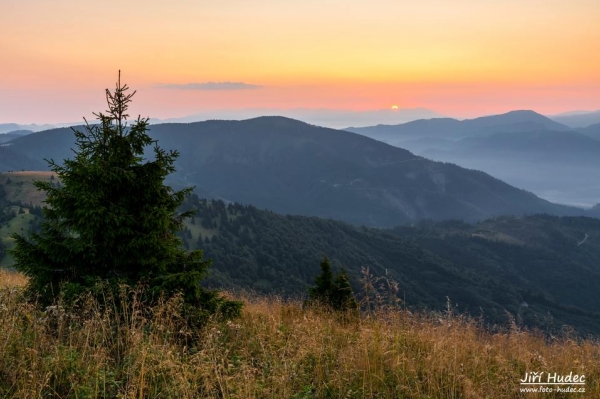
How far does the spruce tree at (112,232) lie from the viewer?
7422mm

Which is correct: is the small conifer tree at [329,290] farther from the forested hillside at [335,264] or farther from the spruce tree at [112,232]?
the forested hillside at [335,264]

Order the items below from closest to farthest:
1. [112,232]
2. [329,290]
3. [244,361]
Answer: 1. [244,361]
2. [112,232]
3. [329,290]

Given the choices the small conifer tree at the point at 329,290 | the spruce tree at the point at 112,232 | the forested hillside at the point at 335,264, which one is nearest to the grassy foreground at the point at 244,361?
the spruce tree at the point at 112,232

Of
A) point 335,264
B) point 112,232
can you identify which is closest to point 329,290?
point 112,232

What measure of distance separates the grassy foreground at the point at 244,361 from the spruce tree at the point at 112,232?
1.78ft

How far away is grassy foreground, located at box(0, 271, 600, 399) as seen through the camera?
16.6 ft

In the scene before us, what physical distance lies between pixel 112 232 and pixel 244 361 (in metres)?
3.50

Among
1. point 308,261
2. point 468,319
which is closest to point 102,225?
point 468,319

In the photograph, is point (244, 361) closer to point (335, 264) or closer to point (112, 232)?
point (112, 232)

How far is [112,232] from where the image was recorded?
7.53 m

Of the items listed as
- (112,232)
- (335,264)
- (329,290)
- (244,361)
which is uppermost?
(112,232)

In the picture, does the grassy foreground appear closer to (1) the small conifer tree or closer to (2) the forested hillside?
(1) the small conifer tree

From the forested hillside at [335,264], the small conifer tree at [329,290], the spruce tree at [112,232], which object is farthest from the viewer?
the forested hillside at [335,264]

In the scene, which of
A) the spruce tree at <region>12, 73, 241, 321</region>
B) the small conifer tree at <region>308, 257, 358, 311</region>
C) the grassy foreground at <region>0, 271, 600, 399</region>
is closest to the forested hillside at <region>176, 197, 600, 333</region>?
the small conifer tree at <region>308, 257, 358, 311</region>
